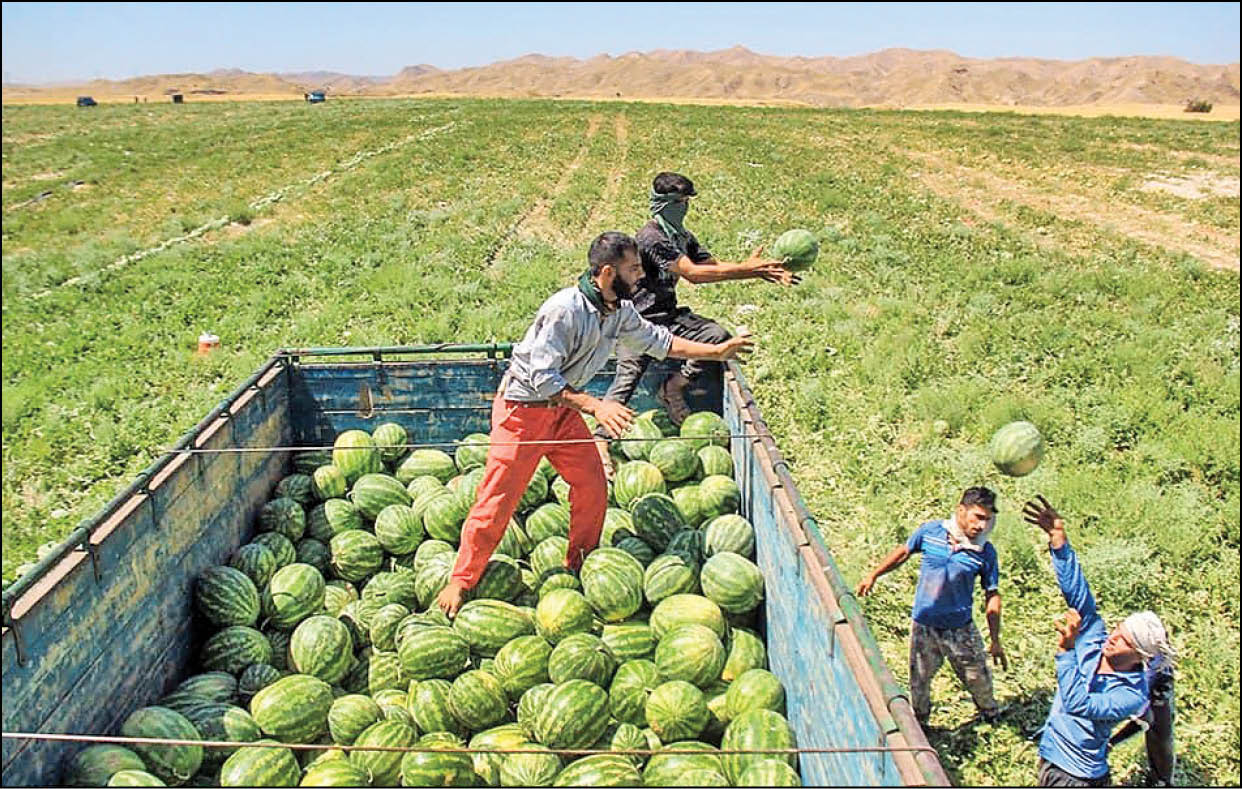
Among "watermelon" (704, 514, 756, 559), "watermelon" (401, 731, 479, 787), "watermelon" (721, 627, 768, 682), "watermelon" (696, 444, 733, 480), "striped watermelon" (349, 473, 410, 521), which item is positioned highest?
"watermelon" (696, 444, 733, 480)

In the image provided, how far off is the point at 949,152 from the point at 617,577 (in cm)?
2843

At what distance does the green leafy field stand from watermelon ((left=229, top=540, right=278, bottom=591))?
1.99 meters

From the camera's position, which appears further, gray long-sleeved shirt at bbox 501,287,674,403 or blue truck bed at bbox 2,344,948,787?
gray long-sleeved shirt at bbox 501,287,674,403

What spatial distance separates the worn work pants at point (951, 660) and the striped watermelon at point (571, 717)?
61.6 inches

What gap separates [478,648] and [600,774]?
104 centimetres

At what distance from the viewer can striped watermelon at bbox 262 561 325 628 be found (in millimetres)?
4582

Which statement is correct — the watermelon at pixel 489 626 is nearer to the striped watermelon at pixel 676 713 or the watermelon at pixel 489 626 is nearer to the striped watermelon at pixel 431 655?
the striped watermelon at pixel 431 655

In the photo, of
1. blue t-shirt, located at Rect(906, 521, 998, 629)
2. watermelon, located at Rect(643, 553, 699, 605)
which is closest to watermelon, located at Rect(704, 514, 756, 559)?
watermelon, located at Rect(643, 553, 699, 605)

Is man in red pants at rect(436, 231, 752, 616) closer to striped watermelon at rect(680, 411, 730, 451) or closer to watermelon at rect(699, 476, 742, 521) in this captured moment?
watermelon at rect(699, 476, 742, 521)

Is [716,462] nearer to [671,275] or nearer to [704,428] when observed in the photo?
[704,428]

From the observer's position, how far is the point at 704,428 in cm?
583

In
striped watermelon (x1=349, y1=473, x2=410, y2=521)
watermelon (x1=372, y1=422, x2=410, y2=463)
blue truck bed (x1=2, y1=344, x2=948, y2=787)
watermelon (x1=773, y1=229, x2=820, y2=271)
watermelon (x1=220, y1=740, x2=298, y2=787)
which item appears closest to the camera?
blue truck bed (x1=2, y1=344, x2=948, y2=787)

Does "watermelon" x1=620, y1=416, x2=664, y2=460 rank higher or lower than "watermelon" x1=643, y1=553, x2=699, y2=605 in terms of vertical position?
higher

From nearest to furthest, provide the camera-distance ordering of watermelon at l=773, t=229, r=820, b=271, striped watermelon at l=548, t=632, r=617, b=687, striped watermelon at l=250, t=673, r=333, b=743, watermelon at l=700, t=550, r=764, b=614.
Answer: striped watermelon at l=250, t=673, r=333, b=743 → striped watermelon at l=548, t=632, r=617, b=687 → watermelon at l=700, t=550, r=764, b=614 → watermelon at l=773, t=229, r=820, b=271
